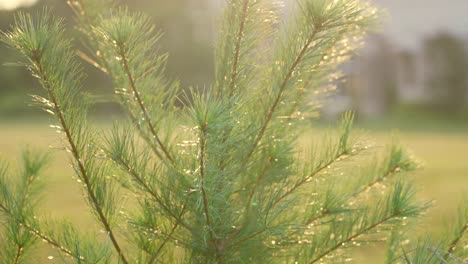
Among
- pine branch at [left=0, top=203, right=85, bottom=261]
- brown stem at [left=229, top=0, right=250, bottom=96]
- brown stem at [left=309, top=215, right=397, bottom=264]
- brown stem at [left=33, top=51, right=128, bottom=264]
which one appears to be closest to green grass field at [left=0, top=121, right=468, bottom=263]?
brown stem at [left=33, top=51, right=128, bottom=264]

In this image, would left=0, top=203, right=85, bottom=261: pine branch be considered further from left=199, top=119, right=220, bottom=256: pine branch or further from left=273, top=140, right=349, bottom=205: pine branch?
left=273, top=140, right=349, bottom=205: pine branch

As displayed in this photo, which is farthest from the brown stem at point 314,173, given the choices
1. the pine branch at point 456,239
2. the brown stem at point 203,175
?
the pine branch at point 456,239

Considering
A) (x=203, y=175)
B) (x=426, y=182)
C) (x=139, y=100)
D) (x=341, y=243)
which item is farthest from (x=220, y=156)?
(x=426, y=182)

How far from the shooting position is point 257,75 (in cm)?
162

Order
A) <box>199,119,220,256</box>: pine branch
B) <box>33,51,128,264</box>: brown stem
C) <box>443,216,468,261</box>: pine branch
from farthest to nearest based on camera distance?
1. <box>443,216,468,261</box>: pine branch
2. <box>33,51,128,264</box>: brown stem
3. <box>199,119,220,256</box>: pine branch

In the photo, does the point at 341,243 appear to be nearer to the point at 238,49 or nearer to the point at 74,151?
the point at 238,49

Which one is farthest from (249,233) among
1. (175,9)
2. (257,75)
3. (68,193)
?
(175,9)

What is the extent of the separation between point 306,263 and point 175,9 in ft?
110

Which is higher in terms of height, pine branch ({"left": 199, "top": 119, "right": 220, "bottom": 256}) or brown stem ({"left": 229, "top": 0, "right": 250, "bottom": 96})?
brown stem ({"left": 229, "top": 0, "right": 250, "bottom": 96})

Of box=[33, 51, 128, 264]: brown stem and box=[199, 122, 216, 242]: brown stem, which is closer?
box=[199, 122, 216, 242]: brown stem

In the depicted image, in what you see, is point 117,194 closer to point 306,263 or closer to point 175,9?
point 306,263

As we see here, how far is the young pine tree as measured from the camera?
1348 mm

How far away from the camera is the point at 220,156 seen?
1.40 metres

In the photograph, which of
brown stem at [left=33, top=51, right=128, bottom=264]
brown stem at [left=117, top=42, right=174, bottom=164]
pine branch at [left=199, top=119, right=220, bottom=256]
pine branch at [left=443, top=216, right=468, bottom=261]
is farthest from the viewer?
pine branch at [left=443, top=216, right=468, bottom=261]
